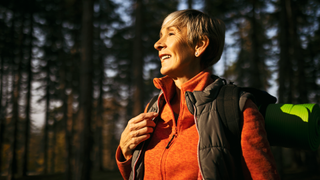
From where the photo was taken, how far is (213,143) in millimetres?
1492

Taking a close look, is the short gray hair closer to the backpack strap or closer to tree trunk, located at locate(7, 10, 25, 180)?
the backpack strap

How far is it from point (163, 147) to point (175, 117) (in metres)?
0.32

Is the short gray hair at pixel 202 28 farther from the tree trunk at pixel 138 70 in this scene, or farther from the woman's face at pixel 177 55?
the tree trunk at pixel 138 70

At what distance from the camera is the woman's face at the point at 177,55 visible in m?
1.92

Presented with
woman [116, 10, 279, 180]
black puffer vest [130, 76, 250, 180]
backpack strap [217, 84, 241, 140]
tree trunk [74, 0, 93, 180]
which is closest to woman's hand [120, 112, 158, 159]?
woman [116, 10, 279, 180]

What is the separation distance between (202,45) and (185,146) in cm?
94

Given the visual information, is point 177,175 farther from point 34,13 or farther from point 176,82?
point 34,13

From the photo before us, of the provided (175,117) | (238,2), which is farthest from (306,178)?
(175,117)

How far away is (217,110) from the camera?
5.15ft

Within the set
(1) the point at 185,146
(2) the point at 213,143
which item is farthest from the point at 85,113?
(2) the point at 213,143

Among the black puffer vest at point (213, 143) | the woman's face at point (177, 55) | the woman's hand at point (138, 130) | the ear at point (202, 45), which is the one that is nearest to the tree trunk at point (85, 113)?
the woman's hand at point (138, 130)

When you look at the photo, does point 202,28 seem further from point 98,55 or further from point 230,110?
point 98,55

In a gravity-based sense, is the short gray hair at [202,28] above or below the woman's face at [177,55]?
above

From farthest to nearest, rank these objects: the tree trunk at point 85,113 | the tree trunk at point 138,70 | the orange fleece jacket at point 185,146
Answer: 1. the tree trunk at point 138,70
2. the tree trunk at point 85,113
3. the orange fleece jacket at point 185,146
